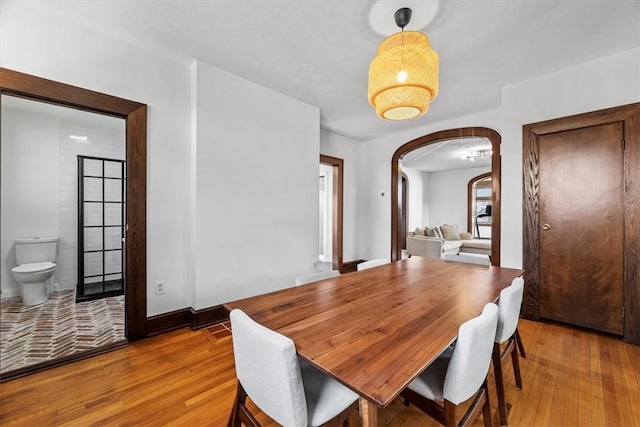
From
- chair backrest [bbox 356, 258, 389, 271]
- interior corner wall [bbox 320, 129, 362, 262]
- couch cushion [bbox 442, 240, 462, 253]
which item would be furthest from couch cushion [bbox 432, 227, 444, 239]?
chair backrest [bbox 356, 258, 389, 271]

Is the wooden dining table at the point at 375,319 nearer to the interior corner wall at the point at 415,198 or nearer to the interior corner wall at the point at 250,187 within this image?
the interior corner wall at the point at 250,187

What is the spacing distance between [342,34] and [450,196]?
807 cm

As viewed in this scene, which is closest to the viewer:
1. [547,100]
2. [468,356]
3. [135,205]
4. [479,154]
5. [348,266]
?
[468,356]

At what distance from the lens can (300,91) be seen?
313 cm

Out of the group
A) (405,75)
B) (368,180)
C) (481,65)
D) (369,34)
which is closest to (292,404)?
(405,75)

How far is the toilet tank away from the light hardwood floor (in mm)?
2295

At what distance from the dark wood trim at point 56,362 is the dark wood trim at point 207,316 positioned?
54 cm

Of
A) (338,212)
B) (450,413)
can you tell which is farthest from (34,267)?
(450,413)

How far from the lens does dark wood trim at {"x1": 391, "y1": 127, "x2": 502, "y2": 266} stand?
10.8 feet

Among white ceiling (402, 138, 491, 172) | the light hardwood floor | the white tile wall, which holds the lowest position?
the light hardwood floor

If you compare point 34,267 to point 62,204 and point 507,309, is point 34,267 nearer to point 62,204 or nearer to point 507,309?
point 62,204

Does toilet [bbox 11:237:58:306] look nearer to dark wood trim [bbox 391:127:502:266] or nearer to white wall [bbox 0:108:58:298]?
white wall [bbox 0:108:58:298]

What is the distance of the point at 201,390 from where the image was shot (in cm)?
168

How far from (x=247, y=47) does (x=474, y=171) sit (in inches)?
325
